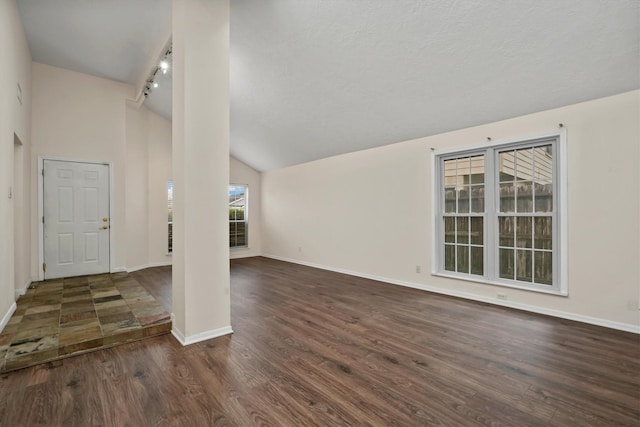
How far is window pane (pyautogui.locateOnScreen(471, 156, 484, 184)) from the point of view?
13.8 feet

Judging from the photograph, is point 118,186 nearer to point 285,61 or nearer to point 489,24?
point 285,61

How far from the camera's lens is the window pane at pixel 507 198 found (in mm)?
3926

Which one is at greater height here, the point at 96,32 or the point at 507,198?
the point at 96,32

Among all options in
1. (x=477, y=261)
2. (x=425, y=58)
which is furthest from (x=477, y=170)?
(x=425, y=58)

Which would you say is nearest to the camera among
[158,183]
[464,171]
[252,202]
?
[464,171]

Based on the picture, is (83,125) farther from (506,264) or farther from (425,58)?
(506,264)

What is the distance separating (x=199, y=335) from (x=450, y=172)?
3923mm

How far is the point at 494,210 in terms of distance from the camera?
405 cm

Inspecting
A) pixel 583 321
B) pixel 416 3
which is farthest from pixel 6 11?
pixel 583 321

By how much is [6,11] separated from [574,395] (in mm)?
5701

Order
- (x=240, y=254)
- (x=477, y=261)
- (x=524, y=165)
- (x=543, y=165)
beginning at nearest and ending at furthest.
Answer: (x=543, y=165), (x=524, y=165), (x=477, y=261), (x=240, y=254)

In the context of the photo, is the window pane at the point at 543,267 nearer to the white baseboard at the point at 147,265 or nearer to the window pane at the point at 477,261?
the window pane at the point at 477,261

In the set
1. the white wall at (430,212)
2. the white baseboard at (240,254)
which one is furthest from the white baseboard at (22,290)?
the white wall at (430,212)

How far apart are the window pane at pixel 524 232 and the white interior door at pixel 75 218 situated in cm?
647
